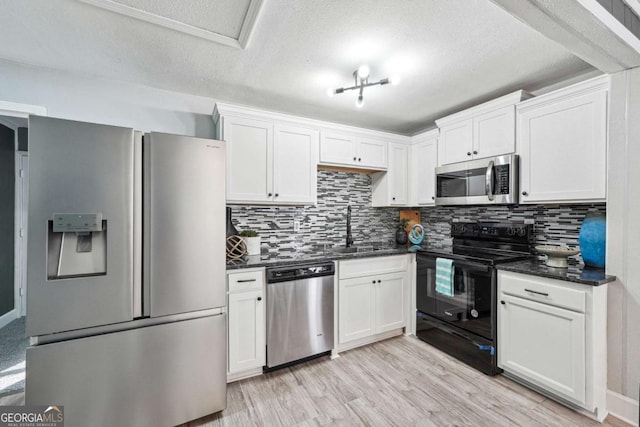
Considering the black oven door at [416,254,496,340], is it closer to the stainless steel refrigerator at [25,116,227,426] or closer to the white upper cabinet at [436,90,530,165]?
the white upper cabinet at [436,90,530,165]

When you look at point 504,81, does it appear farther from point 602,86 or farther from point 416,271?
point 416,271

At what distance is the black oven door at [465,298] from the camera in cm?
220

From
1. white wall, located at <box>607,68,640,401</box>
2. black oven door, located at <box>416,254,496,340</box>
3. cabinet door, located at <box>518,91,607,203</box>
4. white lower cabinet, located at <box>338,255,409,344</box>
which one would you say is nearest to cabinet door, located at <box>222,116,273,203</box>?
white lower cabinet, located at <box>338,255,409,344</box>

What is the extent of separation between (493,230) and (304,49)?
238cm

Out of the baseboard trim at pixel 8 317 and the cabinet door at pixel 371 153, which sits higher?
the cabinet door at pixel 371 153

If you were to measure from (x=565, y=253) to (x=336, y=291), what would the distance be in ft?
5.87

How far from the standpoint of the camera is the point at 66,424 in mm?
1406

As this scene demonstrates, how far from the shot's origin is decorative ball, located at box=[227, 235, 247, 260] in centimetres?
235

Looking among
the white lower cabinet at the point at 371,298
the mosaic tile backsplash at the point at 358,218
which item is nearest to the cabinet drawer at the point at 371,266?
the white lower cabinet at the point at 371,298

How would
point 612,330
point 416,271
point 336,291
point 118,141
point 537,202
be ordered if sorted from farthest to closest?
point 416,271 < point 336,291 < point 537,202 < point 612,330 < point 118,141

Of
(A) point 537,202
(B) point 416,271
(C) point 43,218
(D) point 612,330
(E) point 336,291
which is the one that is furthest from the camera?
(B) point 416,271

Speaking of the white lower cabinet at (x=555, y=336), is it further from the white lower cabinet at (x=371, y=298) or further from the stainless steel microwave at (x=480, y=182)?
the white lower cabinet at (x=371, y=298)

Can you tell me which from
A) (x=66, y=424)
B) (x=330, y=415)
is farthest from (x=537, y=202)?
(x=66, y=424)

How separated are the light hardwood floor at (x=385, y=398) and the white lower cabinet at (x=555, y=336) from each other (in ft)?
0.50
